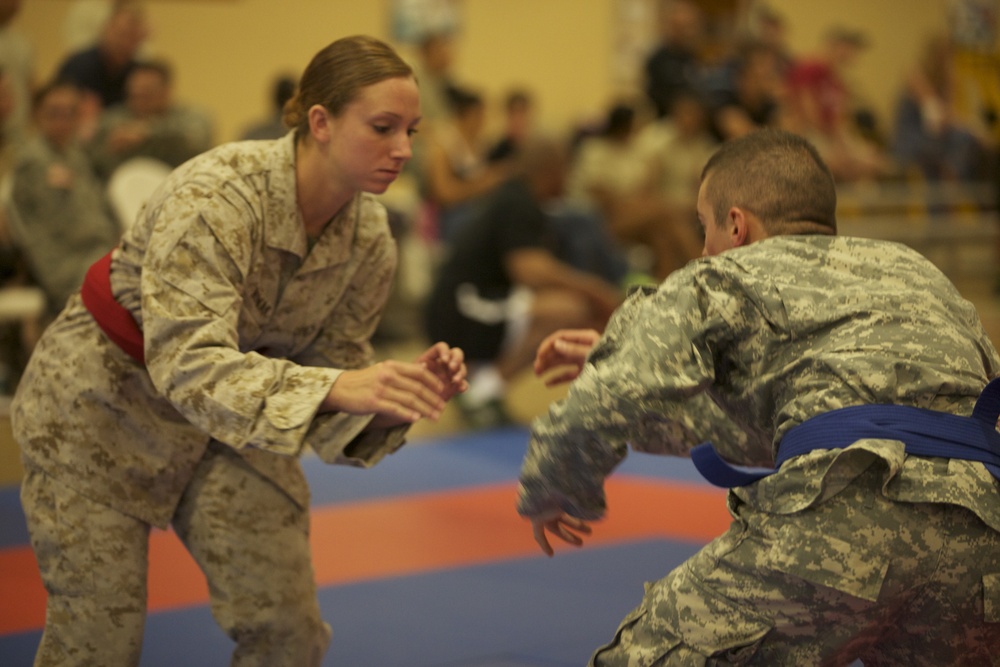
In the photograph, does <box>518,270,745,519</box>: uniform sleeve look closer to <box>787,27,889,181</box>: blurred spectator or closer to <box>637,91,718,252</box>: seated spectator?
<box>637,91,718,252</box>: seated spectator

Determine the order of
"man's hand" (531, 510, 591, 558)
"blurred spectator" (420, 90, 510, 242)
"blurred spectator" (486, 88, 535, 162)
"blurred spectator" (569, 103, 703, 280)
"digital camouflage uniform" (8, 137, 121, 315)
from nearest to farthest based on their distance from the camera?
"man's hand" (531, 510, 591, 558)
"digital camouflage uniform" (8, 137, 121, 315)
"blurred spectator" (420, 90, 510, 242)
"blurred spectator" (569, 103, 703, 280)
"blurred spectator" (486, 88, 535, 162)

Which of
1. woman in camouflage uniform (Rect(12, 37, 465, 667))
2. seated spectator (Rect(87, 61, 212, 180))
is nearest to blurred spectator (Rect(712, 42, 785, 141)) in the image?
seated spectator (Rect(87, 61, 212, 180))

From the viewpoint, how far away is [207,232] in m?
2.66

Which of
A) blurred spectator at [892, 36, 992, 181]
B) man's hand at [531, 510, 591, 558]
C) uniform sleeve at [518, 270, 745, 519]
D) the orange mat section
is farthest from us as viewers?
blurred spectator at [892, 36, 992, 181]

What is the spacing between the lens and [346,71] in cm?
282

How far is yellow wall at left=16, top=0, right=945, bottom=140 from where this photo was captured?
10.7 m

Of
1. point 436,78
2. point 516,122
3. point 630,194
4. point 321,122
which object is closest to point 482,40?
point 436,78

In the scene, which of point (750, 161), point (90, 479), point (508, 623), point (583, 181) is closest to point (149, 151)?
point (583, 181)

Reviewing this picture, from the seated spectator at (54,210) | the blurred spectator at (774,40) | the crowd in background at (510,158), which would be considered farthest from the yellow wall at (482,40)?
the seated spectator at (54,210)

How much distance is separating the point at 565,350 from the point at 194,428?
0.89 metres

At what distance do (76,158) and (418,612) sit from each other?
4.36 metres

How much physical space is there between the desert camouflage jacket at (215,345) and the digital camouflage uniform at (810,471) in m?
0.56

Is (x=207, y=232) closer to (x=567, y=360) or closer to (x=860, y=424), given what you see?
(x=567, y=360)

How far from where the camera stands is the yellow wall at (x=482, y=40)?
10680 millimetres
